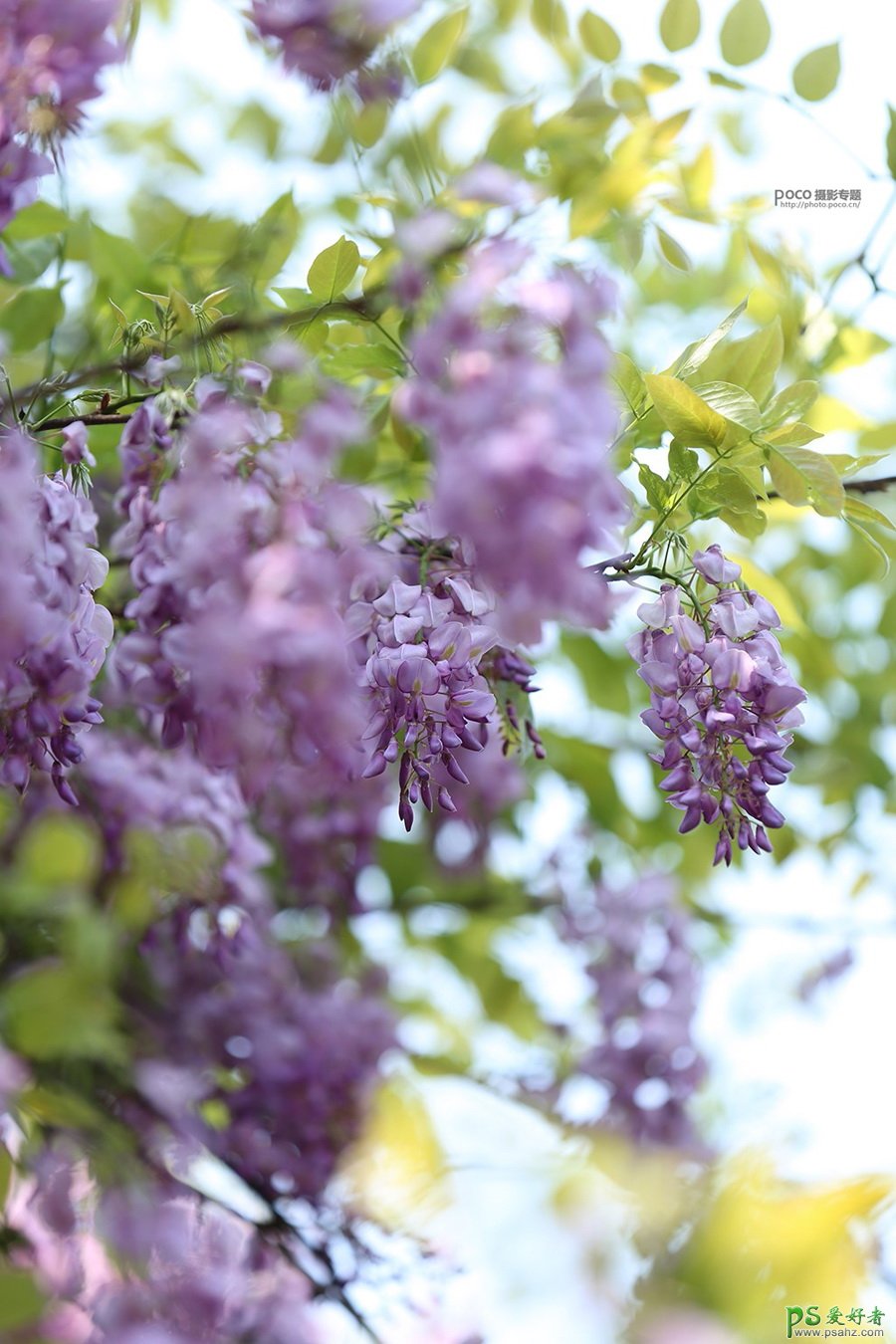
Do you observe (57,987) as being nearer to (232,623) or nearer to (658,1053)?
(232,623)

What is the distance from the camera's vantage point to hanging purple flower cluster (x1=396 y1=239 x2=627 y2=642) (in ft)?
1.37

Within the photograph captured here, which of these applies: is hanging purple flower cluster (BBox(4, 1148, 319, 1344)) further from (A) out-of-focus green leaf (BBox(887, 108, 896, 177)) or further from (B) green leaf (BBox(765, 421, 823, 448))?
(A) out-of-focus green leaf (BBox(887, 108, 896, 177))

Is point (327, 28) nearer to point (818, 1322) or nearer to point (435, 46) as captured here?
point (435, 46)

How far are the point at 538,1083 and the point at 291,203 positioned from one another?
1069mm

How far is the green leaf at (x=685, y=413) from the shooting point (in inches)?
25.3

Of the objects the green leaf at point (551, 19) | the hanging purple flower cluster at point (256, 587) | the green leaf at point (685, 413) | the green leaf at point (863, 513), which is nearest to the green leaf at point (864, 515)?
the green leaf at point (863, 513)

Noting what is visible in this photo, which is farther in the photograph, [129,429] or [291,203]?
[291,203]

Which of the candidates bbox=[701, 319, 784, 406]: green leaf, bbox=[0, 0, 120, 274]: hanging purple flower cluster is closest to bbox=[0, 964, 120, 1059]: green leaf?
bbox=[0, 0, 120, 274]: hanging purple flower cluster

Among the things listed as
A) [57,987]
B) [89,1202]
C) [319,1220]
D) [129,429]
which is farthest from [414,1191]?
[129,429]

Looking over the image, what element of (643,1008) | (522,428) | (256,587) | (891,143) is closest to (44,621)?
(256,587)

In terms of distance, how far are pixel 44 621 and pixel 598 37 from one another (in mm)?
800

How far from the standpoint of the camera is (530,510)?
0.42 meters

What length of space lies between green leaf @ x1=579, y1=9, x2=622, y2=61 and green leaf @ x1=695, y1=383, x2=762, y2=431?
55 cm

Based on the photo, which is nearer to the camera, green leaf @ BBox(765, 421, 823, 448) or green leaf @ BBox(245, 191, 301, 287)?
green leaf @ BBox(765, 421, 823, 448)
